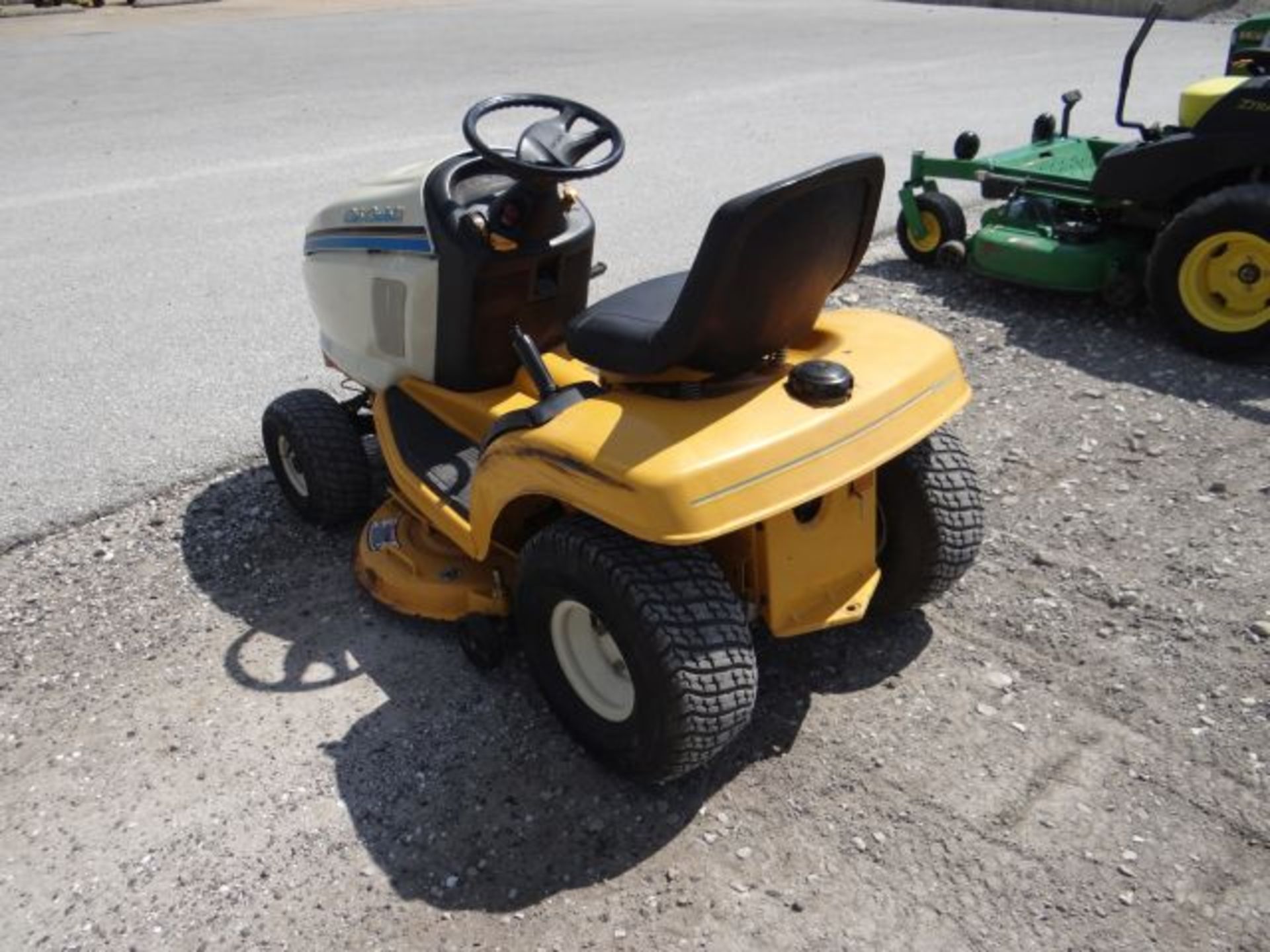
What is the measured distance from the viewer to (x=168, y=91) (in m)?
10.9

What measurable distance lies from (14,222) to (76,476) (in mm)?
3659

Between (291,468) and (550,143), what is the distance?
1294 mm

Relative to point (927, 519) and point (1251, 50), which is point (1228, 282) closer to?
point (1251, 50)

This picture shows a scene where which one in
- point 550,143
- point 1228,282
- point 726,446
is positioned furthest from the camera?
point 1228,282

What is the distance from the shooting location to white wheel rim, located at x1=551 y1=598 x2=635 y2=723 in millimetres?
2541

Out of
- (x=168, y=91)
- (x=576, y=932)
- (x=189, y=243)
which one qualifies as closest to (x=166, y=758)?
(x=576, y=932)

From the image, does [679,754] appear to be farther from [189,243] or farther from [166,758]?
[189,243]

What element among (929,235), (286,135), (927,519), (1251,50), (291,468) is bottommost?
(286,135)

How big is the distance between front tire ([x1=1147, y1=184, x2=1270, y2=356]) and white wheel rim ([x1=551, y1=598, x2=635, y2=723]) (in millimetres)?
3143

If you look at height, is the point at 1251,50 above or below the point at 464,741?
above

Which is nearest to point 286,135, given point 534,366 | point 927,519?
point 534,366

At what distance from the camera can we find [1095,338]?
4840 mm

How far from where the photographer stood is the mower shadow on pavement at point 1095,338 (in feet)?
14.2

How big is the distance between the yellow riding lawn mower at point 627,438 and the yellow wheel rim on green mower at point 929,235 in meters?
2.93
